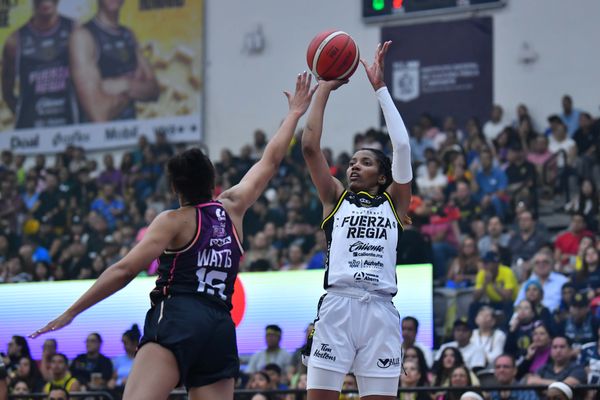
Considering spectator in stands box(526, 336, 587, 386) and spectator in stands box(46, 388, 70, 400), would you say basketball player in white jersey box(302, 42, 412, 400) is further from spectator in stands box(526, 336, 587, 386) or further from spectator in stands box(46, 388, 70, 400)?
spectator in stands box(46, 388, 70, 400)

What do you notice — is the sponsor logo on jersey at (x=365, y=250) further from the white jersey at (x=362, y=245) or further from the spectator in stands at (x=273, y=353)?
the spectator in stands at (x=273, y=353)

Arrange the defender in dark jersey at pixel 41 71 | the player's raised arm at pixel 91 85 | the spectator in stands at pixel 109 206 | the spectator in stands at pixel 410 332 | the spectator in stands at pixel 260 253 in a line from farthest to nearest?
1. the defender in dark jersey at pixel 41 71
2. the player's raised arm at pixel 91 85
3. the spectator in stands at pixel 109 206
4. the spectator in stands at pixel 260 253
5. the spectator in stands at pixel 410 332

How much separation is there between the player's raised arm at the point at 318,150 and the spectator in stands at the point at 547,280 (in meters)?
6.51

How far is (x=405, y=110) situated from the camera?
877 inches

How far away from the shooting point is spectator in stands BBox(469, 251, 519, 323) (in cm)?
1409

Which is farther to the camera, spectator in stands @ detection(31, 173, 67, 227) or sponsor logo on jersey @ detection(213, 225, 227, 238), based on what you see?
spectator in stands @ detection(31, 173, 67, 227)

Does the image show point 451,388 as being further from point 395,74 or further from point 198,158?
point 395,74

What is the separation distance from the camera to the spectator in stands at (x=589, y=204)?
15828 millimetres

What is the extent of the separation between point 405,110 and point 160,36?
6075 millimetres

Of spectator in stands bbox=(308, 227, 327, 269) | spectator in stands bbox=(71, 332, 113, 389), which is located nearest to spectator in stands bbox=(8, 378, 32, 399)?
spectator in stands bbox=(71, 332, 113, 389)

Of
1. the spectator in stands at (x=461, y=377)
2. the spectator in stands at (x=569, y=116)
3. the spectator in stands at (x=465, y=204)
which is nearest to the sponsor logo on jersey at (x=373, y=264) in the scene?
the spectator in stands at (x=461, y=377)

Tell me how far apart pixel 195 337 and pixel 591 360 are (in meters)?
6.60

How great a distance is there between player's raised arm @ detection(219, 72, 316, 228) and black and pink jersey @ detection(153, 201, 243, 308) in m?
0.21

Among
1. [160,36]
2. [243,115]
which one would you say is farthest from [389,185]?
[160,36]
